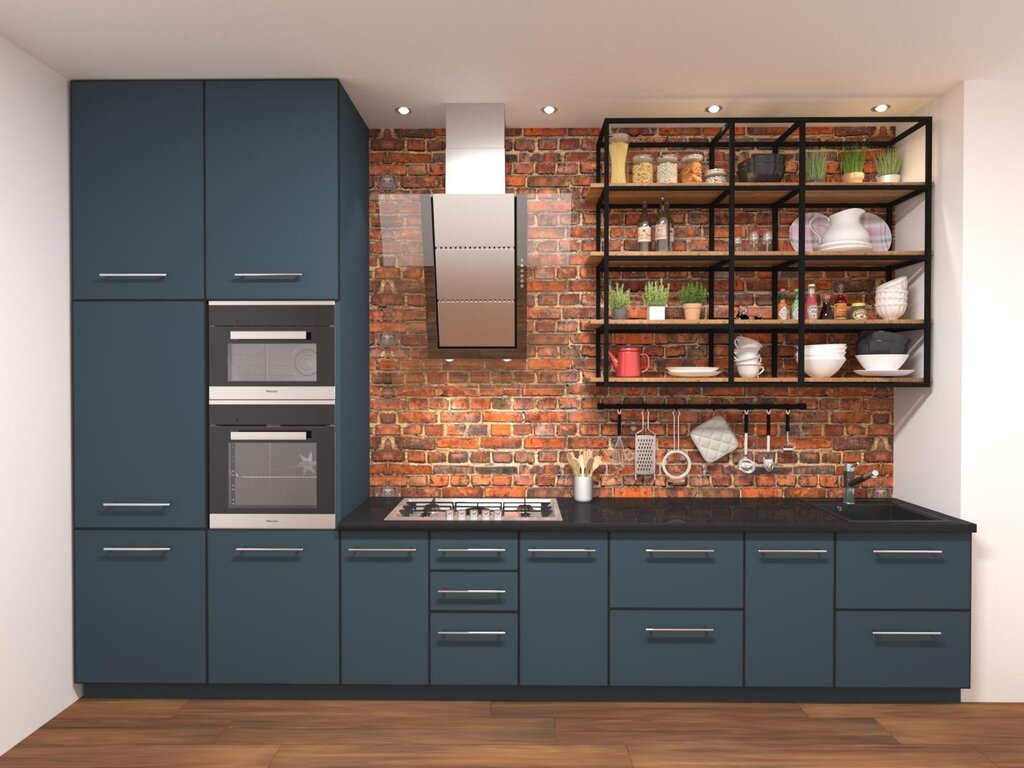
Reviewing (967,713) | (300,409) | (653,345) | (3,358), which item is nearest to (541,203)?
(653,345)

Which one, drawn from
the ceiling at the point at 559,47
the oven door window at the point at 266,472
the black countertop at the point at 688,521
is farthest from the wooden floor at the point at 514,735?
the ceiling at the point at 559,47

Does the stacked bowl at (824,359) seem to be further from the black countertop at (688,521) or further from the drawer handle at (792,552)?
the drawer handle at (792,552)

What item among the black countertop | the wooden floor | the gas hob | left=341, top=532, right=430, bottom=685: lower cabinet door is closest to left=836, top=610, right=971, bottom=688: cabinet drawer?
the wooden floor

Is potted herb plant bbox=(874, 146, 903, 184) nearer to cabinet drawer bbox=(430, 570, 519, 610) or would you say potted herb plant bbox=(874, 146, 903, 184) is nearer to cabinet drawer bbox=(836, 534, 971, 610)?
cabinet drawer bbox=(836, 534, 971, 610)

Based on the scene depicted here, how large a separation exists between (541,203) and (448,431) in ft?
4.13

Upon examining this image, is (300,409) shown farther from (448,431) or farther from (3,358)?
(3,358)

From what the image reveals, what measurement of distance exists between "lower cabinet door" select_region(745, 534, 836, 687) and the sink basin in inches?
13.1

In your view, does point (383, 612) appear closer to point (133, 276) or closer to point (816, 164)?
point (133, 276)

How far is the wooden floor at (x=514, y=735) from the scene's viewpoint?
271 centimetres

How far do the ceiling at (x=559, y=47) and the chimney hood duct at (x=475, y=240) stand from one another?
0.65 ft

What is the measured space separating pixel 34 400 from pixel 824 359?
3.46 metres

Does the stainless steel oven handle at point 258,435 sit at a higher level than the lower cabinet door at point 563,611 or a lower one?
higher

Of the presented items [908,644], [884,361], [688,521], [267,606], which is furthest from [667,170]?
[267,606]

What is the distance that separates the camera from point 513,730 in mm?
2932
